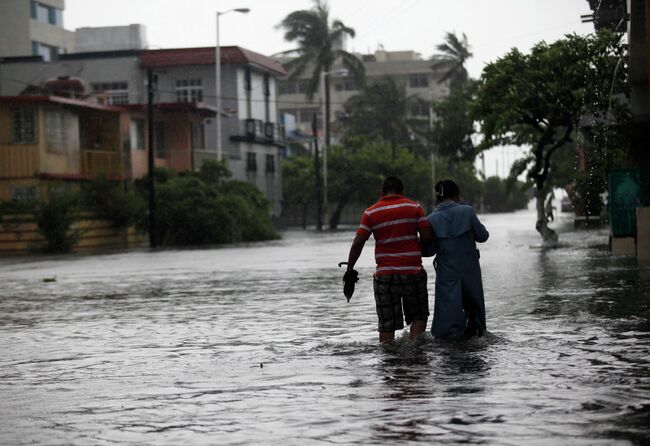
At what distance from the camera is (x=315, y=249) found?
136 ft

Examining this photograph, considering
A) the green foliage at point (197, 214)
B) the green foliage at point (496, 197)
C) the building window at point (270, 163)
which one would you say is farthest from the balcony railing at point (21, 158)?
the green foliage at point (496, 197)

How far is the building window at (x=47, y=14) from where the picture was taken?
86.4 m

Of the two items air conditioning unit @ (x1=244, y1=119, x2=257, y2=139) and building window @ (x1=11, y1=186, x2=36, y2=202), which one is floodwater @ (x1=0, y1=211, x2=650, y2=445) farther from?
air conditioning unit @ (x1=244, y1=119, x2=257, y2=139)

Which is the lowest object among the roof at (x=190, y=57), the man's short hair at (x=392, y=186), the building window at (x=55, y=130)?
the man's short hair at (x=392, y=186)

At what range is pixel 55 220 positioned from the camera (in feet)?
153

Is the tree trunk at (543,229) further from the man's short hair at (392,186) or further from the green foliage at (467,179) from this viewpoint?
the green foliage at (467,179)

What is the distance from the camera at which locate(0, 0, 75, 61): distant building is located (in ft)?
279

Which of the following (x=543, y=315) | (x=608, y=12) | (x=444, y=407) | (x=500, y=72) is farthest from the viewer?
(x=608, y=12)

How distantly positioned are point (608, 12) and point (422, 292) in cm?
3121

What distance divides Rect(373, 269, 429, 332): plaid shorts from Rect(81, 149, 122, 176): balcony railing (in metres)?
45.2

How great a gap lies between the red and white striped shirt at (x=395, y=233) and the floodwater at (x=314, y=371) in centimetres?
75

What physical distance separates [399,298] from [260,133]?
219 feet

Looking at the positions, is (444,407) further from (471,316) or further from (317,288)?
(317,288)

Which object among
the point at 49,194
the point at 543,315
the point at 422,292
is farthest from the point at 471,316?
the point at 49,194
